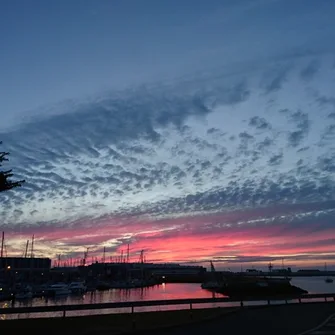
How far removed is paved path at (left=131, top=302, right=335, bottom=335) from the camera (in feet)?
61.7

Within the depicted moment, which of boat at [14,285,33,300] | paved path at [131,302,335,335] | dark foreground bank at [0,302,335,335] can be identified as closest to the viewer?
paved path at [131,302,335,335]

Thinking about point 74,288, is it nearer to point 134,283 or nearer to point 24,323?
point 134,283

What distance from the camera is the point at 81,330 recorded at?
65.2ft

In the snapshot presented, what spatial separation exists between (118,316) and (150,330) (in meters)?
6.01

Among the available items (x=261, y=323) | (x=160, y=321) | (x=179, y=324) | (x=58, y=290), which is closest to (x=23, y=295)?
(x=58, y=290)

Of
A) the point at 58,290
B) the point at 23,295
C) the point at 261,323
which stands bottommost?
the point at 261,323

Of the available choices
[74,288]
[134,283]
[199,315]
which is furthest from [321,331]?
[134,283]

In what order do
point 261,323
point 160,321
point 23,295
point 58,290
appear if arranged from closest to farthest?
point 261,323 < point 160,321 < point 23,295 < point 58,290

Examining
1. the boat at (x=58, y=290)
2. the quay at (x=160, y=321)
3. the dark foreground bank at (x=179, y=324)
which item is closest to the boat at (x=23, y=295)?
the boat at (x=58, y=290)

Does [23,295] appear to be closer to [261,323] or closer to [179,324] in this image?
[179,324]

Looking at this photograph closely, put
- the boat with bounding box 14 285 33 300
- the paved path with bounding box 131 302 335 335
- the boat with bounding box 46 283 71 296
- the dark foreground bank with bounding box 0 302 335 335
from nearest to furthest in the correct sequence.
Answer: the paved path with bounding box 131 302 335 335
the dark foreground bank with bounding box 0 302 335 335
the boat with bounding box 14 285 33 300
the boat with bounding box 46 283 71 296

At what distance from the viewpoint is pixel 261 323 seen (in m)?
21.9

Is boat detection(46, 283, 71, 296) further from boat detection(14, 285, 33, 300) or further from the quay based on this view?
the quay

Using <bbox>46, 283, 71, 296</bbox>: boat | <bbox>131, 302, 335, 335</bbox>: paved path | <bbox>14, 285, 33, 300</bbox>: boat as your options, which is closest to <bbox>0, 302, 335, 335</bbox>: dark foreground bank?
<bbox>131, 302, 335, 335</bbox>: paved path
